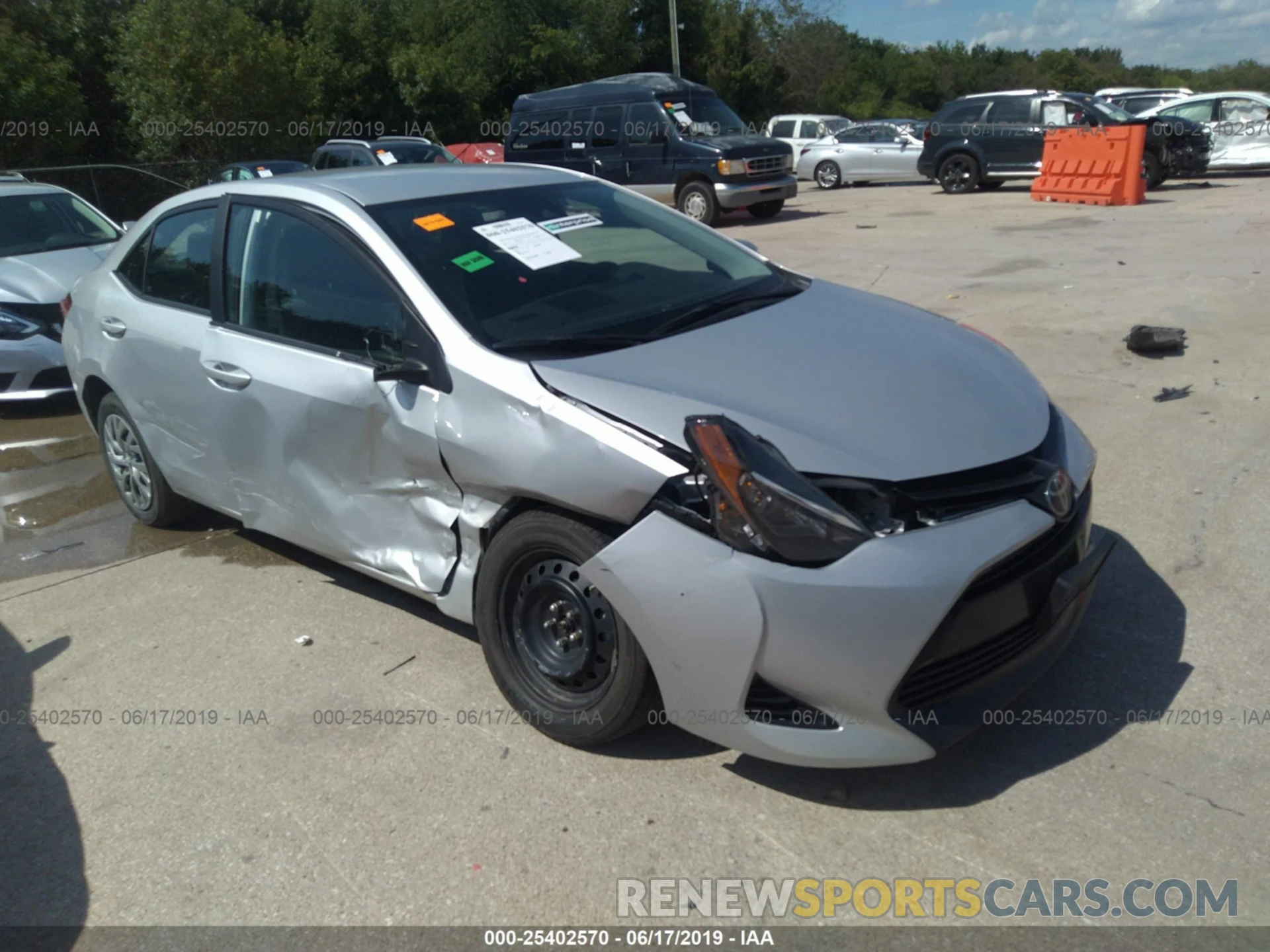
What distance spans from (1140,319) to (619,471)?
266 inches

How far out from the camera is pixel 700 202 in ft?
57.4

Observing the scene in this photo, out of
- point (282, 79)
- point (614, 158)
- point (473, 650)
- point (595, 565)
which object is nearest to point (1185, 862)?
point (595, 565)

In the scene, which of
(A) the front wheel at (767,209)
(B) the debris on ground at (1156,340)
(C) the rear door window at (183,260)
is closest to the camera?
(C) the rear door window at (183,260)

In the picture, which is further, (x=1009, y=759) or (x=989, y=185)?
(x=989, y=185)

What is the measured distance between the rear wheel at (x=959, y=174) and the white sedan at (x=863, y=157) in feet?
10.0

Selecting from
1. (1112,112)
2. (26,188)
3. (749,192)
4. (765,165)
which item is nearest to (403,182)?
(26,188)

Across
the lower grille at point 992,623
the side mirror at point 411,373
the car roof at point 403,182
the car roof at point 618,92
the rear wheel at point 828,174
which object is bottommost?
the rear wheel at point 828,174

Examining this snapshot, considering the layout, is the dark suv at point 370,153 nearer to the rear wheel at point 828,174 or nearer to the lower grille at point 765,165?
the lower grille at point 765,165

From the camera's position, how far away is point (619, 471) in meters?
3.05

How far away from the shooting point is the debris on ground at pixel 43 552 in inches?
215

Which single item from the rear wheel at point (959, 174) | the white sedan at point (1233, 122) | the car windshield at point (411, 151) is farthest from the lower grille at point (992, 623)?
the white sedan at point (1233, 122)

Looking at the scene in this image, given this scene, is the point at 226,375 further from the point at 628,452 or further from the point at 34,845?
the point at 628,452

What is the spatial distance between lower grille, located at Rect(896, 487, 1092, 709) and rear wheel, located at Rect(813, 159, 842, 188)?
23239 mm

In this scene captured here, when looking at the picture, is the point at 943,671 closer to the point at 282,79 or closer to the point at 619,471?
the point at 619,471
